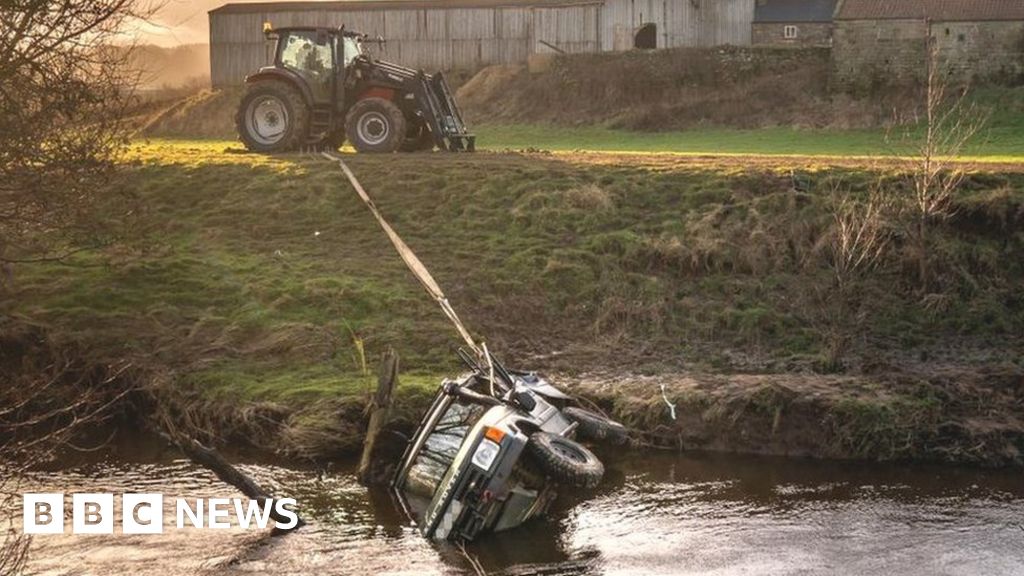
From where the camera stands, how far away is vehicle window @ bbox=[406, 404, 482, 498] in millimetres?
14820

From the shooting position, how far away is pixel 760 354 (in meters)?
20.1

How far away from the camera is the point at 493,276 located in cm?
2230

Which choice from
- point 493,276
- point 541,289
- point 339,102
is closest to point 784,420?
point 541,289

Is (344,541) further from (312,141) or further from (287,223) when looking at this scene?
(312,141)

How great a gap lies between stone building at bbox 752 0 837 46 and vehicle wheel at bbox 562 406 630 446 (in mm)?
37063

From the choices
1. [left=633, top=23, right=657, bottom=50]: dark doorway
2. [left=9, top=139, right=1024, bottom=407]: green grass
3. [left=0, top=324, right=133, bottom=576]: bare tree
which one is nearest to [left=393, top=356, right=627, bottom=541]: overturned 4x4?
[left=9, top=139, right=1024, bottom=407]: green grass

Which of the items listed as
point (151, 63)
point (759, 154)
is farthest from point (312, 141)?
point (759, 154)

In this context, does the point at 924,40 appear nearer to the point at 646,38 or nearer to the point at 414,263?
the point at 646,38

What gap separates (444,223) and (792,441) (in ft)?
29.7

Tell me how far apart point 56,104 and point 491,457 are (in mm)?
7169

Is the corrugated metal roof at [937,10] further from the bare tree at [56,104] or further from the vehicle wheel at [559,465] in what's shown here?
the vehicle wheel at [559,465]

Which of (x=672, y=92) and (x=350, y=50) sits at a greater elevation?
(x=350, y=50)

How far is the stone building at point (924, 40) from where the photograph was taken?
44.4 m

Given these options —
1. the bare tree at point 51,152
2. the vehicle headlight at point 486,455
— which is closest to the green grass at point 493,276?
the bare tree at point 51,152
